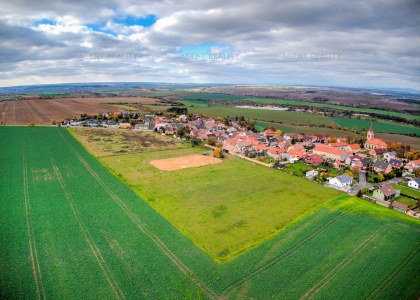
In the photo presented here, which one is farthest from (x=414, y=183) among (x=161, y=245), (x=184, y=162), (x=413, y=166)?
(x=161, y=245)

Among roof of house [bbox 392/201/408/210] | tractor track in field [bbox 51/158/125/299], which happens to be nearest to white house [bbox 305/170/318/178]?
roof of house [bbox 392/201/408/210]

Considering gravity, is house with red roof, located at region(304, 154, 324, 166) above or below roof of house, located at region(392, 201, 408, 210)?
above

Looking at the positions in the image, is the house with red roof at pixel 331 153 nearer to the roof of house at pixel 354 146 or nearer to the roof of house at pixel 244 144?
the roof of house at pixel 354 146

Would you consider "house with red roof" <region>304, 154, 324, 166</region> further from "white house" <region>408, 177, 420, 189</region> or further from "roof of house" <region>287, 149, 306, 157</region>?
"white house" <region>408, 177, 420, 189</region>

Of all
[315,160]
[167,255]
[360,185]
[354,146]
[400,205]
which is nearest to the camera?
[167,255]

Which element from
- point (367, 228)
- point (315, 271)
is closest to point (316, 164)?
point (367, 228)

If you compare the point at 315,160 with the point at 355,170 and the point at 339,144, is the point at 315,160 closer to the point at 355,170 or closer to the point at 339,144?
the point at 355,170
